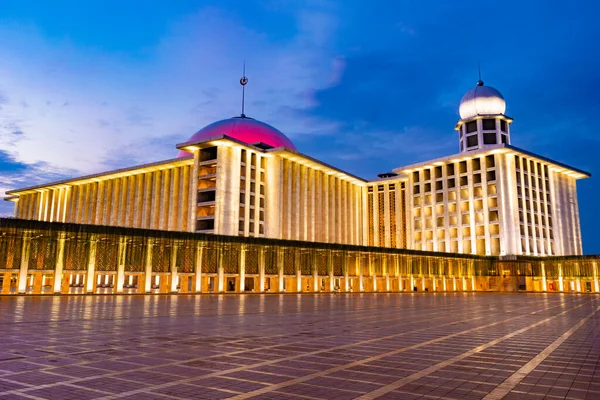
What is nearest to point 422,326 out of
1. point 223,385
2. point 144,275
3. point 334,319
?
point 334,319

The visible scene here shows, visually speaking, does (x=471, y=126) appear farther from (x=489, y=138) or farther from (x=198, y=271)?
(x=198, y=271)

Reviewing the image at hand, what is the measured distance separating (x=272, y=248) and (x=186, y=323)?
3296 centimetres

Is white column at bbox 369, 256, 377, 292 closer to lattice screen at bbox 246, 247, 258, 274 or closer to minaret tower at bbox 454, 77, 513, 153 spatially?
lattice screen at bbox 246, 247, 258, 274

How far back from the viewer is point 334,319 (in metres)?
18.8

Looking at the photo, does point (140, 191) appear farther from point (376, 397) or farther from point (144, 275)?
point (376, 397)

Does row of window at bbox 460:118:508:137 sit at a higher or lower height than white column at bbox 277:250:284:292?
higher

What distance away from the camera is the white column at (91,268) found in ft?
121

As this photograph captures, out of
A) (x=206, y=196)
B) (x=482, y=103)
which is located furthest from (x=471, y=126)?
(x=206, y=196)

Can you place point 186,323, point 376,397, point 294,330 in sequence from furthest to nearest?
point 186,323
point 294,330
point 376,397

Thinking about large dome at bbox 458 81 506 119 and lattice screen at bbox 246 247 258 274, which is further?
large dome at bbox 458 81 506 119

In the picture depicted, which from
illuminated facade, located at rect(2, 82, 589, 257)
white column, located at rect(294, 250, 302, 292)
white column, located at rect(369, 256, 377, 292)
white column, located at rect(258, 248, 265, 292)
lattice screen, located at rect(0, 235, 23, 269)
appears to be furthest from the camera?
illuminated facade, located at rect(2, 82, 589, 257)

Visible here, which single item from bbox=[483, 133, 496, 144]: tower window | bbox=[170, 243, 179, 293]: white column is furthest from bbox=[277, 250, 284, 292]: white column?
bbox=[483, 133, 496, 144]: tower window

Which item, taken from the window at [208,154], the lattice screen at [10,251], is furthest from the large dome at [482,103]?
the lattice screen at [10,251]

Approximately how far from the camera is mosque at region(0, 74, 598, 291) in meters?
67.2
